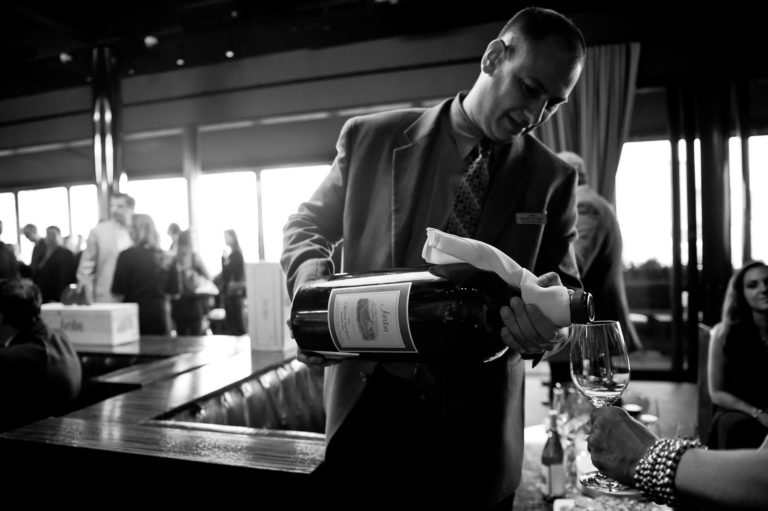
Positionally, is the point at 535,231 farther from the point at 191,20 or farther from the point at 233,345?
the point at 191,20

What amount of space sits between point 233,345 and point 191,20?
12.3ft

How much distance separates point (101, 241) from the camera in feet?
13.3

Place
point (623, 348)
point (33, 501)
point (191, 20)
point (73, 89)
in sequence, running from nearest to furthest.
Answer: point (623, 348) → point (33, 501) → point (191, 20) → point (73, 89)

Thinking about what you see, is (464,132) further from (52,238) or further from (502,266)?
(52,238)

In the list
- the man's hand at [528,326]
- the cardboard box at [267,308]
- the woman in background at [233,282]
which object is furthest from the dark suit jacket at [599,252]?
the woman in background at [233,282]

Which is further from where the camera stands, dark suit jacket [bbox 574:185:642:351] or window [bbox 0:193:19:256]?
window [bbox 0:193:19:256]

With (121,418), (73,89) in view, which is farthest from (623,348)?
(73,89)

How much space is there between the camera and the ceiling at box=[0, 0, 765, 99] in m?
4.47

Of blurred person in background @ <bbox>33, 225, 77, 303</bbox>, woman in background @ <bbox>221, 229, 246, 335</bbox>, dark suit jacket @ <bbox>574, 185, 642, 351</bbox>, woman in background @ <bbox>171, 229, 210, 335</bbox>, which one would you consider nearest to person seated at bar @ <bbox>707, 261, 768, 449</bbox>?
dark suit jacket @ <bbox>574, 185, 642, 351</bbox>

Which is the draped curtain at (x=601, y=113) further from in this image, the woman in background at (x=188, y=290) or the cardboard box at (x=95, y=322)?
the cardboard box at (x=95, y=322)

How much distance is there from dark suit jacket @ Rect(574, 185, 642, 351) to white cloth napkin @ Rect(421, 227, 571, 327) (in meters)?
2.11

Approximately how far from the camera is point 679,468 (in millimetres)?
678

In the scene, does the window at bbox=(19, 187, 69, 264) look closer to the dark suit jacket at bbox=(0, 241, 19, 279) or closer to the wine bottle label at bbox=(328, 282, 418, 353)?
the dark suit jacket at bbox=(0, 241, 19, 279)

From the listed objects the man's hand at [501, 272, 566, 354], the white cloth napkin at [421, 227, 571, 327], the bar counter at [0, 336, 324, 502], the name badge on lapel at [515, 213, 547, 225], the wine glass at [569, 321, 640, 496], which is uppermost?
the name badge on lapel at [515, 213, 547, 225]
